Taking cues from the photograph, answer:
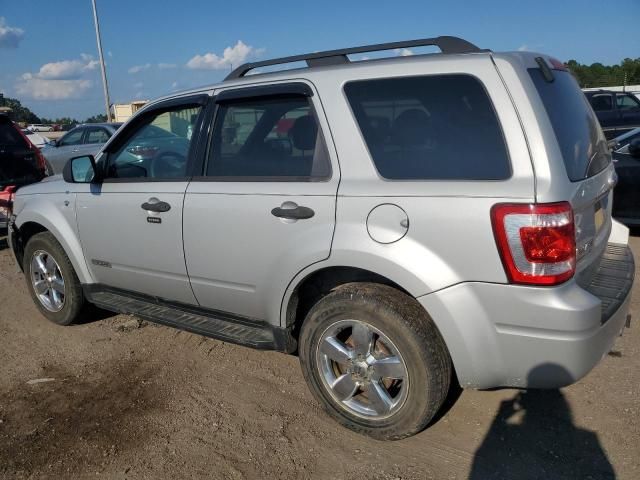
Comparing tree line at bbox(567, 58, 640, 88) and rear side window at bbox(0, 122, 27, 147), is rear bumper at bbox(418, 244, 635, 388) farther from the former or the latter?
tree line at bbox(567, 58, 640, 88)

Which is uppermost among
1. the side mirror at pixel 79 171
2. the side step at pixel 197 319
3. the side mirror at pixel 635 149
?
the side mirror at pixel 79 171

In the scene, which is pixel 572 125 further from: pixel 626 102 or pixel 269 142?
pixel 626 102

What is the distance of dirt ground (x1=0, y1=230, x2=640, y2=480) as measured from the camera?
2672mm

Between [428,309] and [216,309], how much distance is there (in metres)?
1.49

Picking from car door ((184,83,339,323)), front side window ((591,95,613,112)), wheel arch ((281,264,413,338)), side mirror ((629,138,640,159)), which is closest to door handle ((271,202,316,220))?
car door ((184,83,339,323))

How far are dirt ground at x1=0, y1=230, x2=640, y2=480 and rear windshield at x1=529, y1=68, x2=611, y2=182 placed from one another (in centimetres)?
136

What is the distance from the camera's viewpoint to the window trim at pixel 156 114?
339cm

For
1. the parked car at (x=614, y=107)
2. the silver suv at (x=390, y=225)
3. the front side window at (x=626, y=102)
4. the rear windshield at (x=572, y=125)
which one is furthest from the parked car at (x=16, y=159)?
the front side window at (x=626, y=102)

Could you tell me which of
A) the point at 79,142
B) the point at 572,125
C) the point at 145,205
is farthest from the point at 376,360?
the point at 79,142

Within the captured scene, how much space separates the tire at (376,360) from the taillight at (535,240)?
535mm

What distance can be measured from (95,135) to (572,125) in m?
12.7

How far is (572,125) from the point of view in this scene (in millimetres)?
2627

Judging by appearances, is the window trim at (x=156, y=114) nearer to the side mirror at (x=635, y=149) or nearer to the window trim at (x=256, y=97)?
the window trim at (x=256, y=97)

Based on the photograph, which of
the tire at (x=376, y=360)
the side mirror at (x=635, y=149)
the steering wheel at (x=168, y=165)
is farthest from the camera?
the side mirror at (x=635, y=149)
